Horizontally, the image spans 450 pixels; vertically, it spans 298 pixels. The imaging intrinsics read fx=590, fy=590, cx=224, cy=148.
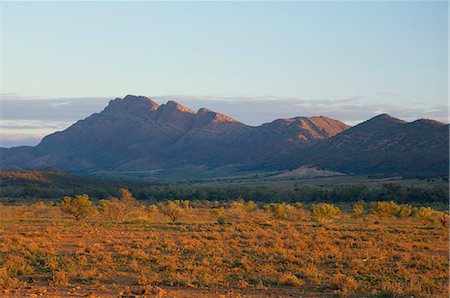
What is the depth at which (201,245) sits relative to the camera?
24.0m

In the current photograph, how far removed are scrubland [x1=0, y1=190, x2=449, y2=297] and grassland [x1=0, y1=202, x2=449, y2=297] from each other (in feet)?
0.12

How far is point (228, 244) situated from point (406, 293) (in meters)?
10.5

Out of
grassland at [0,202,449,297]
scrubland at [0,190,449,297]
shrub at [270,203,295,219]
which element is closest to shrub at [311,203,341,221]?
shrub at [270,203,295,219]

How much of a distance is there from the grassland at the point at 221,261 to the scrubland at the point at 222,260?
0.12 ft

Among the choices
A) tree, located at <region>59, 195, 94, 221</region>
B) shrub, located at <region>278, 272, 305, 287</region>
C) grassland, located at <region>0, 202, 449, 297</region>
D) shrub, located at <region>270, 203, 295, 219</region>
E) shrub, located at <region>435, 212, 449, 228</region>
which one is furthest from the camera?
shrub, located at <region>270, 203, 295, 219</region>

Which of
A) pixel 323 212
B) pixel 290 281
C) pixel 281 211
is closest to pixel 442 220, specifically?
pixel 323 212

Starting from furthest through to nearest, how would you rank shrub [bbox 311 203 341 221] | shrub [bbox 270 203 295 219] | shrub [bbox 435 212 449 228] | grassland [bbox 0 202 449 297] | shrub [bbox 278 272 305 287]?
shrub [bbox 270 203 295 219] → shrub [bbox 311 203 341 221] → shrub [bbox 435 212 449 228] → shrub [bbox 278 272 305 287] → grassland [bbox 0 202 449 297]

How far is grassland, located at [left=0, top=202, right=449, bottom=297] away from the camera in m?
15.6

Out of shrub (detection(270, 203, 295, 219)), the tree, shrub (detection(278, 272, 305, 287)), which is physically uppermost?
shrub (detection(278, 272, 305, 287))

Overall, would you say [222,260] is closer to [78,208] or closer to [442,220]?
[442,220]

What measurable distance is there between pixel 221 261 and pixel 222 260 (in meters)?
0.35

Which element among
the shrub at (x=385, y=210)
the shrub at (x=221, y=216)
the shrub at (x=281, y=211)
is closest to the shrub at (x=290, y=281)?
the shrub at (x=221, y=216)

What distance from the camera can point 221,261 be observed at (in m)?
19.7

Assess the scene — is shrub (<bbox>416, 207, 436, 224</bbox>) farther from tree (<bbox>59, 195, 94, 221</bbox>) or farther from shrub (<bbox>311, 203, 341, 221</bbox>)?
tree (<bbox>59, 195, 94, 221</bbox>)
